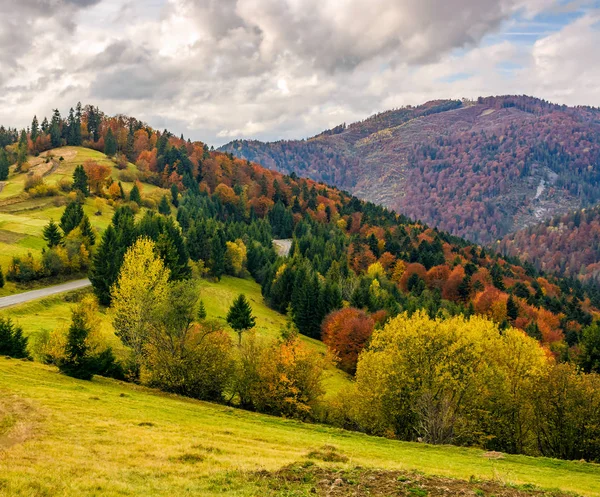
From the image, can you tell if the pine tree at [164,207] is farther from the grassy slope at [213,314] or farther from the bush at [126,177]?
the grassy slope at [213,314]

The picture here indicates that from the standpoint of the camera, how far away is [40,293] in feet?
252

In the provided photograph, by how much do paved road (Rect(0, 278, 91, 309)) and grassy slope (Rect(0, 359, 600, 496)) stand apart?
29.2 metres

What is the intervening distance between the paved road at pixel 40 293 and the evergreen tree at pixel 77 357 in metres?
27.9

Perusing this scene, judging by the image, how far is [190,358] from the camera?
51.2m

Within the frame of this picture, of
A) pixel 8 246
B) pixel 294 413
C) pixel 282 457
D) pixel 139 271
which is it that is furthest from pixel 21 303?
pixel 282 457

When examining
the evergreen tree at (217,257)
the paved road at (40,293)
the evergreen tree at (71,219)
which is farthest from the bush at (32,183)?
the paved road at (40,293)

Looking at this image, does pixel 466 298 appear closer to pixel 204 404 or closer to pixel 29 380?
pixel 204 404

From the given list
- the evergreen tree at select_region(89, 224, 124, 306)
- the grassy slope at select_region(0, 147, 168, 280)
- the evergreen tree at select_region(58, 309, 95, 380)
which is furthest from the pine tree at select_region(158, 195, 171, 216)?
the evergreen tree at select_region(58, 309, 95, 380)

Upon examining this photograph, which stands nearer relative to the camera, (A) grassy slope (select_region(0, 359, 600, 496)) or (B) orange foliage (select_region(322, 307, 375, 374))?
(A) grassy slope (select_region(0, 359, 600, 496))

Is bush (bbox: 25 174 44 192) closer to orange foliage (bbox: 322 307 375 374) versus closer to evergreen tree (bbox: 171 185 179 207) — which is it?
evergreen tree (bbox: 171 185 179 207)

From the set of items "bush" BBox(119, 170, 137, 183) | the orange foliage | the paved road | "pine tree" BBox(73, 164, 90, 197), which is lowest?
the orange foliage

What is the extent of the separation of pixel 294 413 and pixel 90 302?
28.1m

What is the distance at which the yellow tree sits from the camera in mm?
54531

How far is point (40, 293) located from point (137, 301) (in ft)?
107
